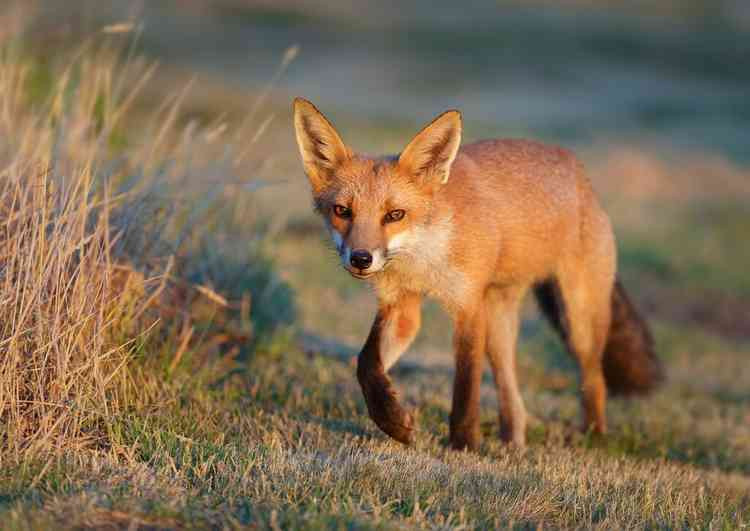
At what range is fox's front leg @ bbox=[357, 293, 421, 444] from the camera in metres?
5.51

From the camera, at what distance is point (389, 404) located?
216 inches

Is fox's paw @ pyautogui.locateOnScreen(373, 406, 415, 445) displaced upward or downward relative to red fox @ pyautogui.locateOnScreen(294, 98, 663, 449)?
downward

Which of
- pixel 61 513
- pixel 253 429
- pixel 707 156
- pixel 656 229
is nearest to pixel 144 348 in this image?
pixel 253 429

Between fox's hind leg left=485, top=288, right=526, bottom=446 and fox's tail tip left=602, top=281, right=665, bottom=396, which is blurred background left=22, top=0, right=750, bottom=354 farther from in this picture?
fox's tail tip left=602, top=281, right=665, bottom=396

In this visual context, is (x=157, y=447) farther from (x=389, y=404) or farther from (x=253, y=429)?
(x=389, y=404)

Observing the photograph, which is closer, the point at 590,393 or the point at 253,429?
the point at 253,429

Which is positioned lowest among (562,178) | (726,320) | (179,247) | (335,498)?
(726,320)

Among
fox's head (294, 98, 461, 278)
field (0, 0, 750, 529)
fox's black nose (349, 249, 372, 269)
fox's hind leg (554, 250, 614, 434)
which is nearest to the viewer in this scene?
field (0, 0, 750, 529)

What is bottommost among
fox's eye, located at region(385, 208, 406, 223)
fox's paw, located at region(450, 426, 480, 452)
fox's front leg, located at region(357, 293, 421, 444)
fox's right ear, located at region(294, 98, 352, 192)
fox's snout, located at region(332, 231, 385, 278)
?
fox's paw, located at region(450, 426, 480, 452)

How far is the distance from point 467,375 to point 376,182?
138 centimetres

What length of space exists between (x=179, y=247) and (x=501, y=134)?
52.8 feet

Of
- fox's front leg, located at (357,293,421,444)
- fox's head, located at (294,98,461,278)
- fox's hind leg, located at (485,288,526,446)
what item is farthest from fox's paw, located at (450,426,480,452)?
fox's head, located at (294,98,461,278)

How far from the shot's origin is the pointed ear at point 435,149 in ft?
17.7

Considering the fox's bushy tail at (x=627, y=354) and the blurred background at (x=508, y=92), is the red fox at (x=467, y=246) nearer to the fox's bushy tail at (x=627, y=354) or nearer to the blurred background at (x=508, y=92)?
the fox's bushy tail at (x=627, y=354)
